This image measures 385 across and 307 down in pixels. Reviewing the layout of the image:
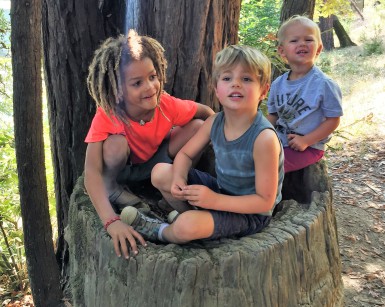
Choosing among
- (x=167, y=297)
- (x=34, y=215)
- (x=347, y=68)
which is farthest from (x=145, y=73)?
(x=347, y=68)

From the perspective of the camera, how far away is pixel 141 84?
207 centimetres

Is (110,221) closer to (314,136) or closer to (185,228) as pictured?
(185,228)

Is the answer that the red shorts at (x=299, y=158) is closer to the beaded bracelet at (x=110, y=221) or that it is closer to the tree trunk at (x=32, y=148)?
the beaded bracelet at (x=110, y=221)

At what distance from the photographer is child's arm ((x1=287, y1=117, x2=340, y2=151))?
243cm

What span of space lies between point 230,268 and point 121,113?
1.00 meters

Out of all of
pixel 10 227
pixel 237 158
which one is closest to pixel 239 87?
pixel 237 158

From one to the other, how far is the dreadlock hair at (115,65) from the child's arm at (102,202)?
0.72 feet

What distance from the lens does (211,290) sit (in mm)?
1560

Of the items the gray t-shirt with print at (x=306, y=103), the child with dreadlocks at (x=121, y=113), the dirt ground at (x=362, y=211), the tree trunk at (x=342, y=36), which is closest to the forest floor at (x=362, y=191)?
the dirt ground at (x=362, y=211)

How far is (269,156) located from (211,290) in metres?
0.59

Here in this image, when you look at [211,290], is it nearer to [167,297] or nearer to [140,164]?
[167,297]

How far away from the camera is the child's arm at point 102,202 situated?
5.51 ft

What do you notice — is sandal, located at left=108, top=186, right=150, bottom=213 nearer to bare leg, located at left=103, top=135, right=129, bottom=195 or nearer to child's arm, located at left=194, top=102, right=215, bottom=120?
bare leg, located at left=103, top=135, right=129, bottom=195

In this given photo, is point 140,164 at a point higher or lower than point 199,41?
lower
